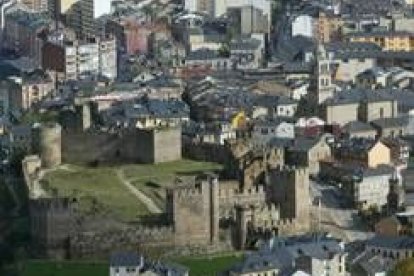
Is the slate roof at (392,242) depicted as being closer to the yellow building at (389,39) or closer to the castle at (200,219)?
the castle at (200,219)

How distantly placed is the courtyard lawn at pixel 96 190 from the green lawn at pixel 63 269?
176cm

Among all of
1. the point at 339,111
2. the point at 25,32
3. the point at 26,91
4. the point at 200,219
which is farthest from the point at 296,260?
the point at 25,32

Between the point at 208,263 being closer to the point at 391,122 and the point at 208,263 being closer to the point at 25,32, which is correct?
the point at 391,122

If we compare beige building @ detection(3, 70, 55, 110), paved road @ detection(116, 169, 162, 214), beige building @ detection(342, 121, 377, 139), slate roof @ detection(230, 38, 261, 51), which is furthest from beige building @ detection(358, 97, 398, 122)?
slate roof @ detection(230, 38, 261, 51)

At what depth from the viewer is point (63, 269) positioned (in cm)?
2608

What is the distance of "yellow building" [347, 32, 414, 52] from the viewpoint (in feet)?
164

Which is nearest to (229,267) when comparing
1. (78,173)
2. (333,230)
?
(333,230)

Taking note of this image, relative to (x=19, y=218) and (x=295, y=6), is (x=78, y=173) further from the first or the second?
(x=295, y=6)

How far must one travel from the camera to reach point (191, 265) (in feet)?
85.8

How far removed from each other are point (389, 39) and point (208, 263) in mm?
25263

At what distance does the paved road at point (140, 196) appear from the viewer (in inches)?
1126

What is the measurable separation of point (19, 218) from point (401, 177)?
26.8ft

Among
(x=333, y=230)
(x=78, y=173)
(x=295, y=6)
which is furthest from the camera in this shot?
(x=295, y=6)

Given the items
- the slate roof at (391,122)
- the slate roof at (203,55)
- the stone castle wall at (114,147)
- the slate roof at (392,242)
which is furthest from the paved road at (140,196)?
the slate roof at (203,55)
